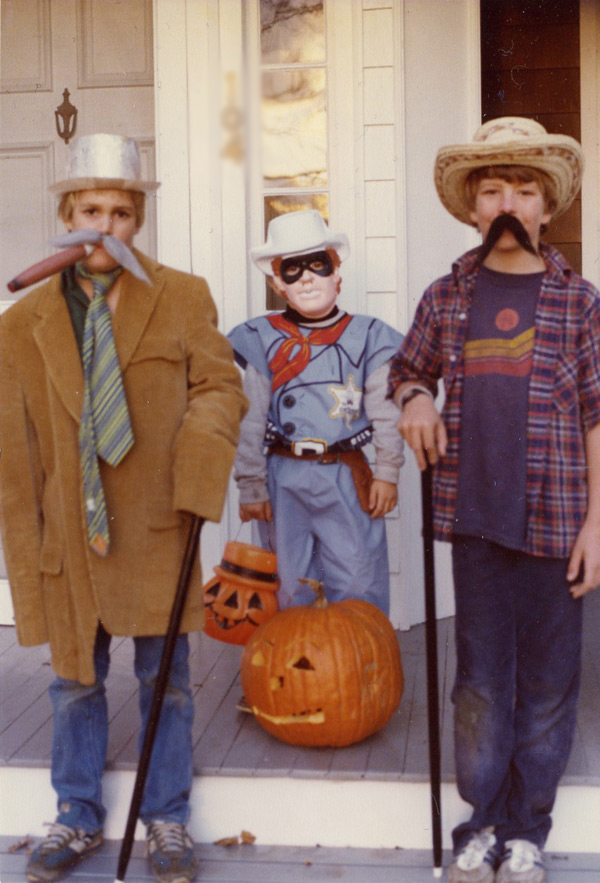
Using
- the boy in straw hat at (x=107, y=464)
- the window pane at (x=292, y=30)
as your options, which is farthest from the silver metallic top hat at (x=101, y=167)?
the window pane at (x=292, y=30)

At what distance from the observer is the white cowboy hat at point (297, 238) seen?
3406 millimetres

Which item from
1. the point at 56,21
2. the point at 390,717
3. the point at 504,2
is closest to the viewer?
the point at 390,717

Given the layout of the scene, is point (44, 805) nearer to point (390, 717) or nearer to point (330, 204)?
point (390, 717)

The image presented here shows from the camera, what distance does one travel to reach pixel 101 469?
271 centimetres

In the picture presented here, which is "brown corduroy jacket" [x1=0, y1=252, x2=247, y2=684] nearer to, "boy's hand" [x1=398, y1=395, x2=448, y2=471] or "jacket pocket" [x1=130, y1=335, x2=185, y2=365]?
"jacket pocket" [x1=130, y1=335, x2=185, y2=365]

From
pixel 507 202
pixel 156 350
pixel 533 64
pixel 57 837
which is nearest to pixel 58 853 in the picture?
pixel 57 837

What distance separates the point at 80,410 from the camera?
2676mm

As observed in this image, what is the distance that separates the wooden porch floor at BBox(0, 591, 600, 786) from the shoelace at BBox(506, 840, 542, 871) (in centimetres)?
28

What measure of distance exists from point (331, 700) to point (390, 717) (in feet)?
1.06

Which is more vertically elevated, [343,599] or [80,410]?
[80,410]

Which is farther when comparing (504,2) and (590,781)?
(504,2)

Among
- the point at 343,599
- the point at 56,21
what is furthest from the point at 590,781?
the point at 56,21

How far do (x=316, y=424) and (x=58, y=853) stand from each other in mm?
1421

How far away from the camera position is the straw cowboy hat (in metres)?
2.59
